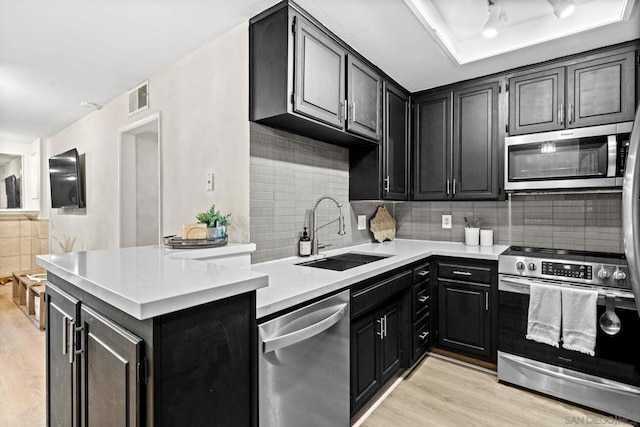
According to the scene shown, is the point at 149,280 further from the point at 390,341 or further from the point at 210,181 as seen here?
the point at 390,341

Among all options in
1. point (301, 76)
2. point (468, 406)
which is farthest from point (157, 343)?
point (468, 406)

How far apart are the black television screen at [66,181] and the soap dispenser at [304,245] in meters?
3.28

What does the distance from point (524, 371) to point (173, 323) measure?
2384mm

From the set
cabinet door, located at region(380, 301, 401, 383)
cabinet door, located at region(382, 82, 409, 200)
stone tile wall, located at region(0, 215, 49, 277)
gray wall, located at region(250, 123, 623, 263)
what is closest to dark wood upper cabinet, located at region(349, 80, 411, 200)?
cabinet door, located at region(382, 82, 409, 200)

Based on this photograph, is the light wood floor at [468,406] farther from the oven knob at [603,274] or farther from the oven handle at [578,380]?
the oven knob at [603,274]

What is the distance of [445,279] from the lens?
8.68 feet

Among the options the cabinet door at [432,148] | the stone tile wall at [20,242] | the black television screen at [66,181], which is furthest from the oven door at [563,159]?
the stone tile wall at [20,242]

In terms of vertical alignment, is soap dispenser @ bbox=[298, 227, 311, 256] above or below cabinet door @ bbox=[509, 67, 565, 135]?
below

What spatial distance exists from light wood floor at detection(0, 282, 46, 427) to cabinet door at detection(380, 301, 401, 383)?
2089mm

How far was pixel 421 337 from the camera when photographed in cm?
254

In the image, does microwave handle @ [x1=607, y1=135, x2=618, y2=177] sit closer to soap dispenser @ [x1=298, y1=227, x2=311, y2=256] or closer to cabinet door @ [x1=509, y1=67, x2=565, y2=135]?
cabinet door @ [x1=509, y1=67, x2=565, y2=135]

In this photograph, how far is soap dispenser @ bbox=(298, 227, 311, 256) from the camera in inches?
92.0

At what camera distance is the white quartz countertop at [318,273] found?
1362mm

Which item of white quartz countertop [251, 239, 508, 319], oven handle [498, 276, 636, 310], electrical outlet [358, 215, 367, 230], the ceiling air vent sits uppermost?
the ceiling air vent
